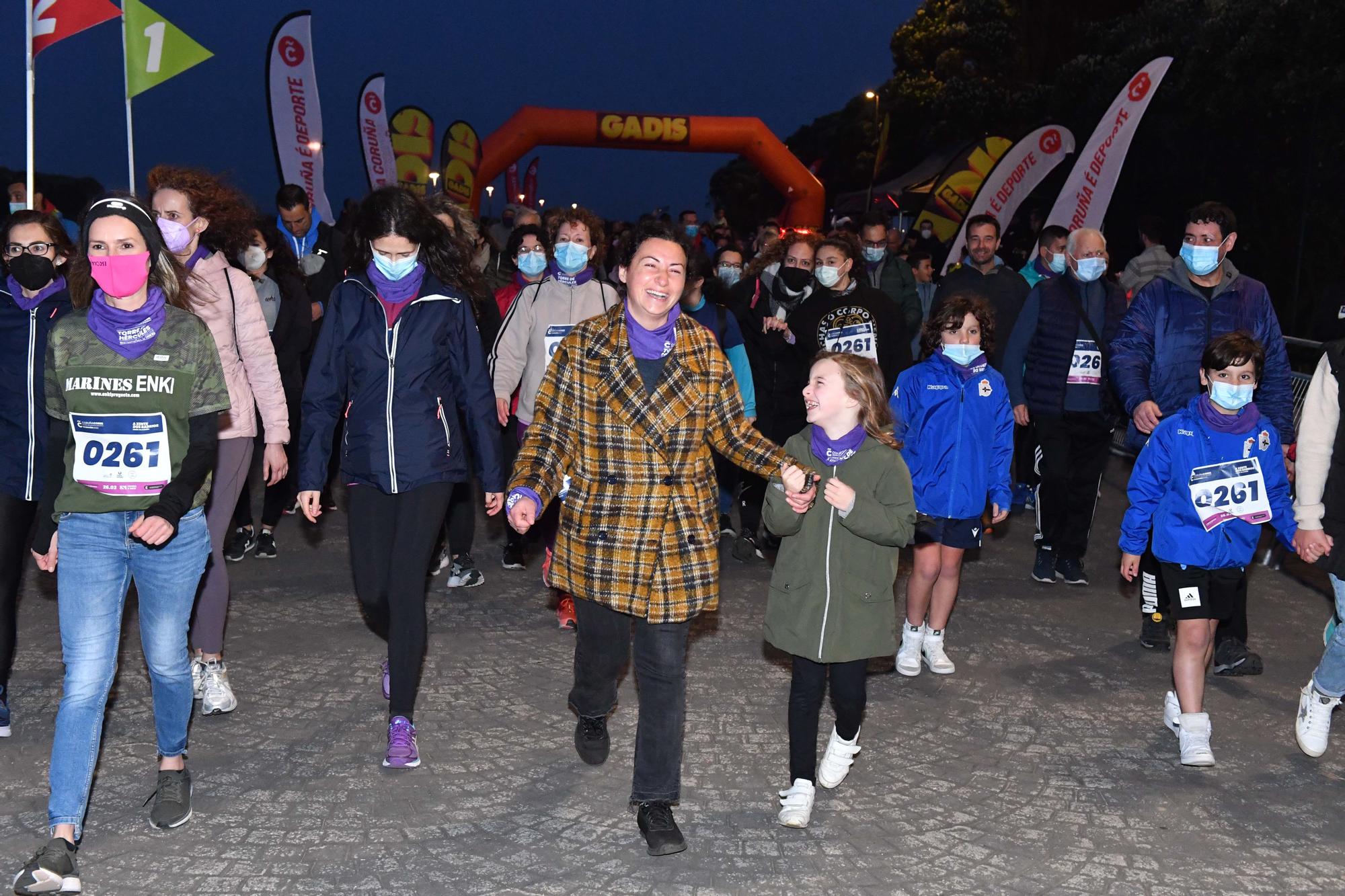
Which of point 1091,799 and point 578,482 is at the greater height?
point 578,482

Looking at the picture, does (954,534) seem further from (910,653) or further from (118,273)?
(118,273)

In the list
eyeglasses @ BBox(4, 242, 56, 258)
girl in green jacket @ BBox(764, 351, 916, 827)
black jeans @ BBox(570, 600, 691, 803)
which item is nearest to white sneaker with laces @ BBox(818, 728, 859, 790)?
girl in green jacket @ BBox(764, 351, 916, 827)

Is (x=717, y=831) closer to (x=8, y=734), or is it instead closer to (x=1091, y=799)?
(x=1091, y=799)

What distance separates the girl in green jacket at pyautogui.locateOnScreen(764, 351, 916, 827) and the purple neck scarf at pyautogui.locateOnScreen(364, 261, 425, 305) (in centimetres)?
167

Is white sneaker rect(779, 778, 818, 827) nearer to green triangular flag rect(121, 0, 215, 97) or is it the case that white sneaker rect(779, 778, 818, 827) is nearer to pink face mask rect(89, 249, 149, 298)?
pink face mask rect(89, 249, 149, 298)

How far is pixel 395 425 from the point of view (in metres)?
5.26

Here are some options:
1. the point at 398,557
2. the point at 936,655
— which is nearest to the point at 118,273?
the point at 398,557

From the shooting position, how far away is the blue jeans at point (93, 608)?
4230 millimetres

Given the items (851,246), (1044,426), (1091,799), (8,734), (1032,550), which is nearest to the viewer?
(1091,799)

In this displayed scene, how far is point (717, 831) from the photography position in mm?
4832

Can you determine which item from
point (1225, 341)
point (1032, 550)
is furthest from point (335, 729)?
point (1032, 550)

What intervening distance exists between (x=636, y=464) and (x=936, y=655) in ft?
9.37

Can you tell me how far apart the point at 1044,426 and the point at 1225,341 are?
335cm

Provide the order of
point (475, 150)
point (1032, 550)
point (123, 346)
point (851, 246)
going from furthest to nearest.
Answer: point (475, 150) → point (1032, 550) → point (851, 246) → point (123, 346)
